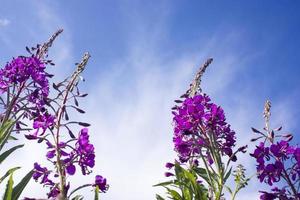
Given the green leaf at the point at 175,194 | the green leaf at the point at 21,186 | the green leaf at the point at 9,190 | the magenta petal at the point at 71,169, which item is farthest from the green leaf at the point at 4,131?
the green leaf at the point at 175,194

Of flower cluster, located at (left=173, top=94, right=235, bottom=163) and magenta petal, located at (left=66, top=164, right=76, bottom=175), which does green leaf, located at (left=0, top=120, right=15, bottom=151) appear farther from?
flower cluster, located at (left=173, top=94, right=235, bottom=163)

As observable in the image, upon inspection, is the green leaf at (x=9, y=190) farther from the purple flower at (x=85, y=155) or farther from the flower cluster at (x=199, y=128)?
the flower cluster at (x=199, y=128)

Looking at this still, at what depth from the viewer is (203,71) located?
7270mm

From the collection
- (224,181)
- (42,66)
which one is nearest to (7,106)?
(42,66)

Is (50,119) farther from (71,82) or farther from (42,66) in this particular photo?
(42,66)

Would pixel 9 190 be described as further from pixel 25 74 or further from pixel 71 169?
pixel 25 74

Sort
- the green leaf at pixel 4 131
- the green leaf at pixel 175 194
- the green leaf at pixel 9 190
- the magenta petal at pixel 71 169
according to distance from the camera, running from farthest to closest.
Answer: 1. the green leaf at pixel 175 194
2. the green leaf at pixel 4 131
3. the magenta petal at pixel 71 169
4. the green leaf at pixel 9 190

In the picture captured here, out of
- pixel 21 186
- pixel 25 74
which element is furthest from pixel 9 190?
pixel 25 74

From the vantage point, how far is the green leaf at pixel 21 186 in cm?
469

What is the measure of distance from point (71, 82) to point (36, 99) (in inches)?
44.3

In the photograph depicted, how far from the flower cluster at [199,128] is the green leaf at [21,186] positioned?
233 centimetres

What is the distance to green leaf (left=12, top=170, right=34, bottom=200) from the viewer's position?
15.4ft

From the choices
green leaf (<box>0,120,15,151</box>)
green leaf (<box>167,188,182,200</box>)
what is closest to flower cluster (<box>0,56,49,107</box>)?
green leaf (<box>0,120,15,151</box>)

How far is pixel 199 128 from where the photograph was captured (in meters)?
6.19
